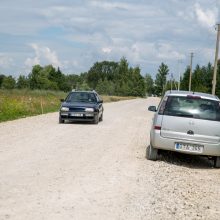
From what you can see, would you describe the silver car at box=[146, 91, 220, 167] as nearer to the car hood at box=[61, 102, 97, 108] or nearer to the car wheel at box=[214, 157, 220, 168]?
the car wheel at box=[214, 157, 220, 168]

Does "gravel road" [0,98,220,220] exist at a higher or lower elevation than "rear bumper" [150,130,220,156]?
lower

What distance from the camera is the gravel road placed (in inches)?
273

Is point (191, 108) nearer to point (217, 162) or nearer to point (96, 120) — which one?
point (217, 162)

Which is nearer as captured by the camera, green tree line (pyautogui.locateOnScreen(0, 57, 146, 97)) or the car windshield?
the car windshield

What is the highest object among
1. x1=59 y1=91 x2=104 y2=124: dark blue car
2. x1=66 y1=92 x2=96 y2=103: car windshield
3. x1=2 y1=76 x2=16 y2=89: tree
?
x1=66 y1=92 x2=96 y2=103: car windshield

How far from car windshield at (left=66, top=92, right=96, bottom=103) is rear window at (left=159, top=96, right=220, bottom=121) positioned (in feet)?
38.3

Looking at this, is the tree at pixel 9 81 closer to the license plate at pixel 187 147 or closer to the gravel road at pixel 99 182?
the gravel road at pixel 99 182

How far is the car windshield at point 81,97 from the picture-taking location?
2353 cm

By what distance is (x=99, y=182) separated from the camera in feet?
29.2

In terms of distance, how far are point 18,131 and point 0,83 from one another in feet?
408

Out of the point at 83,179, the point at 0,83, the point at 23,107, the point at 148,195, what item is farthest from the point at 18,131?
the point at 0,83

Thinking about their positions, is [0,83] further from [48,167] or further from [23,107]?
[48,167]

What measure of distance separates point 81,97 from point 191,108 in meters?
12.3

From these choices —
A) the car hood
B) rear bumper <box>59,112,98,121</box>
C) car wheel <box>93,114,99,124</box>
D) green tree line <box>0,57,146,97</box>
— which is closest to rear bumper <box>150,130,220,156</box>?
rear bumper <box>59,112,98,121</box>
